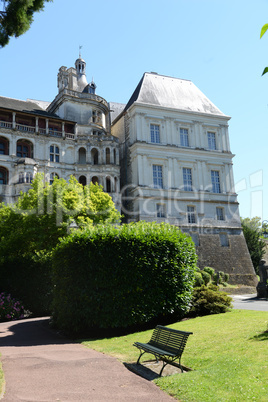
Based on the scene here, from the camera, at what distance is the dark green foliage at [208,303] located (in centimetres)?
1472

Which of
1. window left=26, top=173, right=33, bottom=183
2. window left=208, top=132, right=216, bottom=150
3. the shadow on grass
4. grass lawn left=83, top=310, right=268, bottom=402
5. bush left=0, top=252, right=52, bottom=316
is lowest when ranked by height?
grass lawn left=83, top=310, right=268, bottom=402

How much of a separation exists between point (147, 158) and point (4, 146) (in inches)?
652

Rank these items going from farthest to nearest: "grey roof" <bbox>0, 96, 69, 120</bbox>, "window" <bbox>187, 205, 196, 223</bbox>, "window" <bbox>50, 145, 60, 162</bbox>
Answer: "window" <bbox>187, 205, 196, 223</bbox>, "grey roof" <bbox>0, 96, 69, 120</bbox>, "window" <bbox>50, 145, 60, 162</bbox>

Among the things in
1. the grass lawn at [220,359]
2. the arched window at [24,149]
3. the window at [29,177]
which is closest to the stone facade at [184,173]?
the window at [29,177]

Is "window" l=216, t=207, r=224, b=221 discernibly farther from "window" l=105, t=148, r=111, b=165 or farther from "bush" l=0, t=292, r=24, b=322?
"bush" l=0, t=292, r=24, b=322

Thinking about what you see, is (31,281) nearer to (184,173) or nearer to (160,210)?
(160,210)

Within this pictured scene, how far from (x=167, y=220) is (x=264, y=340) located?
31318 millimetres

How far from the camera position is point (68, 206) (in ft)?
78.1

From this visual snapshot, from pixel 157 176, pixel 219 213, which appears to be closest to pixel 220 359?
pixel 157 176

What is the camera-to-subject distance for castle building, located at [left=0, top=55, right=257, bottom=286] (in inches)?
1538

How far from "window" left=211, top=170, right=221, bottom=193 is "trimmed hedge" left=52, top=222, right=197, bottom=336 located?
3051 cm

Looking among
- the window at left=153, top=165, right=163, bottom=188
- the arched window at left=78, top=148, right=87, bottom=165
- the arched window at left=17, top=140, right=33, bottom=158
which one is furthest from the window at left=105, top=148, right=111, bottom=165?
the arched window at left=17, top=140, right=33, bottom=158

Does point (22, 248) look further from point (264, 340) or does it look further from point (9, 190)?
point (264, 340)

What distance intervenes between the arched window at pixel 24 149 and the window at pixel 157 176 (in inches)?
576
